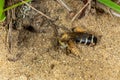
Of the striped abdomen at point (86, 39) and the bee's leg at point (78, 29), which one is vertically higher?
the bee's leg at point (78, 29)

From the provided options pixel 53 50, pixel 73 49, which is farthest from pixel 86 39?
pixel 53 50

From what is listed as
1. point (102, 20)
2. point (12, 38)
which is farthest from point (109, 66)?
point (12, 38)

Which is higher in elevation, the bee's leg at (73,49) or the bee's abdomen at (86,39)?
the bee's abdomen at (86,39)

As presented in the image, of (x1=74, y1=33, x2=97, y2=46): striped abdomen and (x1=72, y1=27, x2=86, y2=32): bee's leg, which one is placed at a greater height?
(x1=72, y1=27, x2=86, y2=32): bee's leg

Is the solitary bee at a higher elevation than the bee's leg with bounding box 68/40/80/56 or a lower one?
higher

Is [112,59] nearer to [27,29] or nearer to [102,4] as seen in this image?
[102,4]
